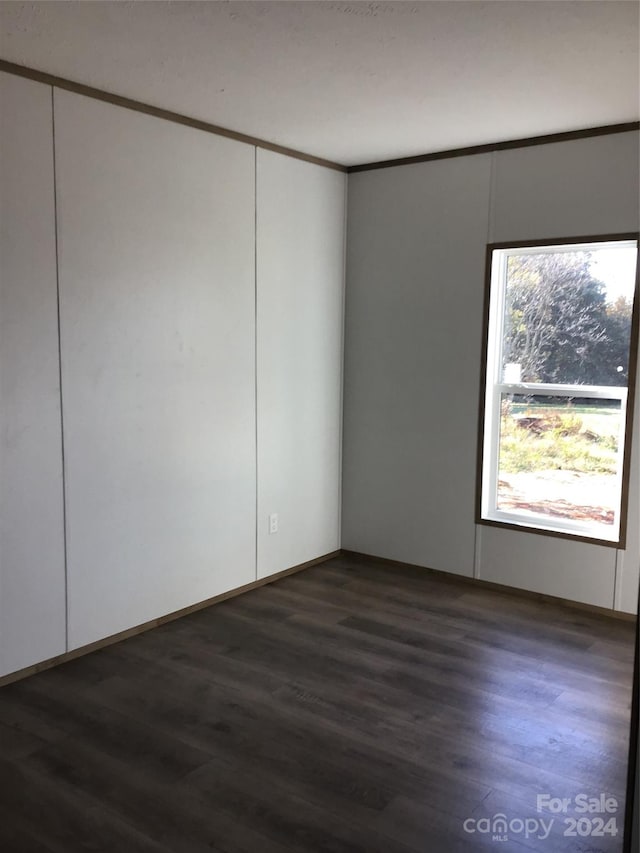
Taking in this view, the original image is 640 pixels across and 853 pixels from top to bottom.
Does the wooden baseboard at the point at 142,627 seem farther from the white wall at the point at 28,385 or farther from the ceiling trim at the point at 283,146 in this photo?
the ceiling trim at the point at 283,146

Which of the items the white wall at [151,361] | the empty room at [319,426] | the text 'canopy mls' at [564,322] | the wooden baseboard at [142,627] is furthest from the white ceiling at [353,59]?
the wooden baseboard at [142,627]

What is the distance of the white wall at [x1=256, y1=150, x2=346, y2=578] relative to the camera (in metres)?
4.41

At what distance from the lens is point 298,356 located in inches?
184

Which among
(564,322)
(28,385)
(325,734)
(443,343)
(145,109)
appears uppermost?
(145,109)

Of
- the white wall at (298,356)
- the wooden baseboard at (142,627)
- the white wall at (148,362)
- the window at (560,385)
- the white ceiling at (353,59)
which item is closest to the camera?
the white ceiling at (353,59)

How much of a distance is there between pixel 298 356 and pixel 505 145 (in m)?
1.72

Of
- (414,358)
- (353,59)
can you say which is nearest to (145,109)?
(353,59)

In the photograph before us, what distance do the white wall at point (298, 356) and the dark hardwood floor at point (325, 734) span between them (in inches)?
28.1

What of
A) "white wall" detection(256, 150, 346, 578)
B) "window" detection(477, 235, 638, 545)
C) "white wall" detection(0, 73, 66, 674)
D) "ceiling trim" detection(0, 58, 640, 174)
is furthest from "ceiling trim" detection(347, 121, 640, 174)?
"white wall" detection(0, 73, 66, 674)

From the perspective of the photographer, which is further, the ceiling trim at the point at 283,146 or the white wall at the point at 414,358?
the white wall at the point at 414,358

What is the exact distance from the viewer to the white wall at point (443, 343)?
407 cm

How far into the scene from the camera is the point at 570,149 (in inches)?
159

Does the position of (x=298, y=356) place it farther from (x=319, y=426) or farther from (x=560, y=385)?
(x=560, y=385)

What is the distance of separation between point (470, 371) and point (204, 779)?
2800 mm
